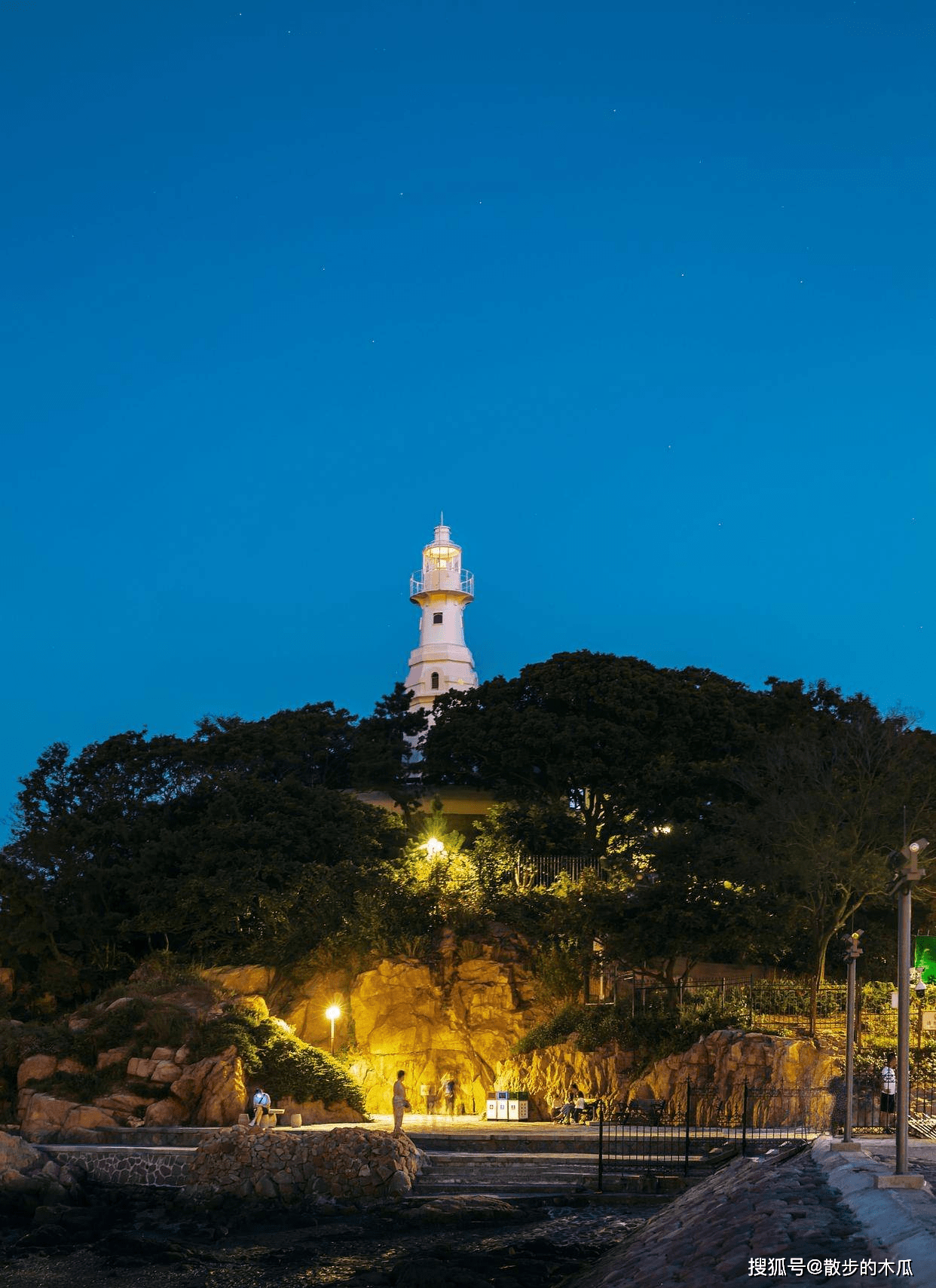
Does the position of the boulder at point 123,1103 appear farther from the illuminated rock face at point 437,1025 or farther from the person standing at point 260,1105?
the illuminated rock face at point 437,1025

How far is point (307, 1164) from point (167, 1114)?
5.81m

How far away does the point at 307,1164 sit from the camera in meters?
21.4

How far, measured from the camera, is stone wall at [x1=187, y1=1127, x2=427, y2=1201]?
68.8 feet

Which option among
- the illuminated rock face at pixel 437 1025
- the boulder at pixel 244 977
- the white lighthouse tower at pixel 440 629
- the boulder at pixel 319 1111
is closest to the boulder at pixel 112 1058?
the boulder at pixel 319 1111

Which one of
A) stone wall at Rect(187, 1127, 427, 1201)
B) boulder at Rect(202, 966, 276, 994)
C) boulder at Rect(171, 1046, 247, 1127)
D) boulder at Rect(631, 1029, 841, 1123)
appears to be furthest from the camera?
boulder at Rect(202, 966, 276, 994)

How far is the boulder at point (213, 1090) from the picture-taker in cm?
2603

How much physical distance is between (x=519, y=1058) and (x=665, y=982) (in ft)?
12.5

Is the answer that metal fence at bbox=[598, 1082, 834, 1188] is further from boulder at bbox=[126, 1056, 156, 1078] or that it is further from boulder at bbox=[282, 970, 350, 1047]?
boulder at bbox=[126, 1056, 156, 1078]

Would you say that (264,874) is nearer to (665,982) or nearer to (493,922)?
(493,922)

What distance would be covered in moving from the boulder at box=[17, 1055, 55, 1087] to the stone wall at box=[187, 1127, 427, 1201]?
655 cm

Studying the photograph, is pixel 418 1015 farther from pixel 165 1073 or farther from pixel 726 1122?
pixel 726 1122

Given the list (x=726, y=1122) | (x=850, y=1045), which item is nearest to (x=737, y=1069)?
(x=726, y=1122)

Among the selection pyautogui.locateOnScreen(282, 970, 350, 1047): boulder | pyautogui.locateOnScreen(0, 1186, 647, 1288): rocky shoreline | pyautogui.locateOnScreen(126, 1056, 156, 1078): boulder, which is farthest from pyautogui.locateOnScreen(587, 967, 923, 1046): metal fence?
pyautogui.locateOnScreen(126, 1056, 156, 1078): boulder

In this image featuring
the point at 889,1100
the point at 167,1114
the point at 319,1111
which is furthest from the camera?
the point at 319,1111
